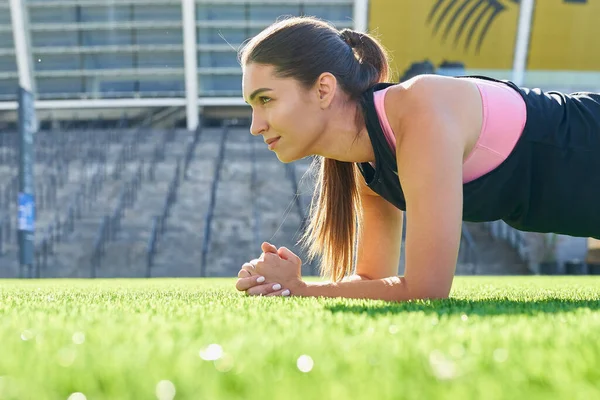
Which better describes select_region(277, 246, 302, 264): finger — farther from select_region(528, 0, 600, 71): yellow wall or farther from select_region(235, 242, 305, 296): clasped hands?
select_region(528, 0, 600, 71): yellow wall

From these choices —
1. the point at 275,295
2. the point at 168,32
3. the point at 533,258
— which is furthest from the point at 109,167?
the point at 275,295

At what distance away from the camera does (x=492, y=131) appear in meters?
2.40

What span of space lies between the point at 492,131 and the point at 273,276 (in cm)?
102

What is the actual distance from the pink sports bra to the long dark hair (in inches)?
6.4

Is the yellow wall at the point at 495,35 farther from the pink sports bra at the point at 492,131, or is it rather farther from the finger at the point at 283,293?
the finger at the point at 283,293

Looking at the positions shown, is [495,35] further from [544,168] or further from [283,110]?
[283,110]

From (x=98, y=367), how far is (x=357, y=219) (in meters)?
2.27

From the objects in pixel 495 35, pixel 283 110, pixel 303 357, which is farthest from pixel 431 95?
pixel 495 35

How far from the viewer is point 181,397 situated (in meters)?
0.73

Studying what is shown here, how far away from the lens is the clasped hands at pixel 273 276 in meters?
2.58

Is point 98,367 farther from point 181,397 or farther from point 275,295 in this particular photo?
point 275,295

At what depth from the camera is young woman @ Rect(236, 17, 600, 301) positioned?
7.11ft

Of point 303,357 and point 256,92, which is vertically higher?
point 256,92

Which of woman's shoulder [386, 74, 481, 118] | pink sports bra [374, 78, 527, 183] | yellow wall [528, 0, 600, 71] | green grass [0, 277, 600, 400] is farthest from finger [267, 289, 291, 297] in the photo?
yellow wall [528, 0, 600, 71]
